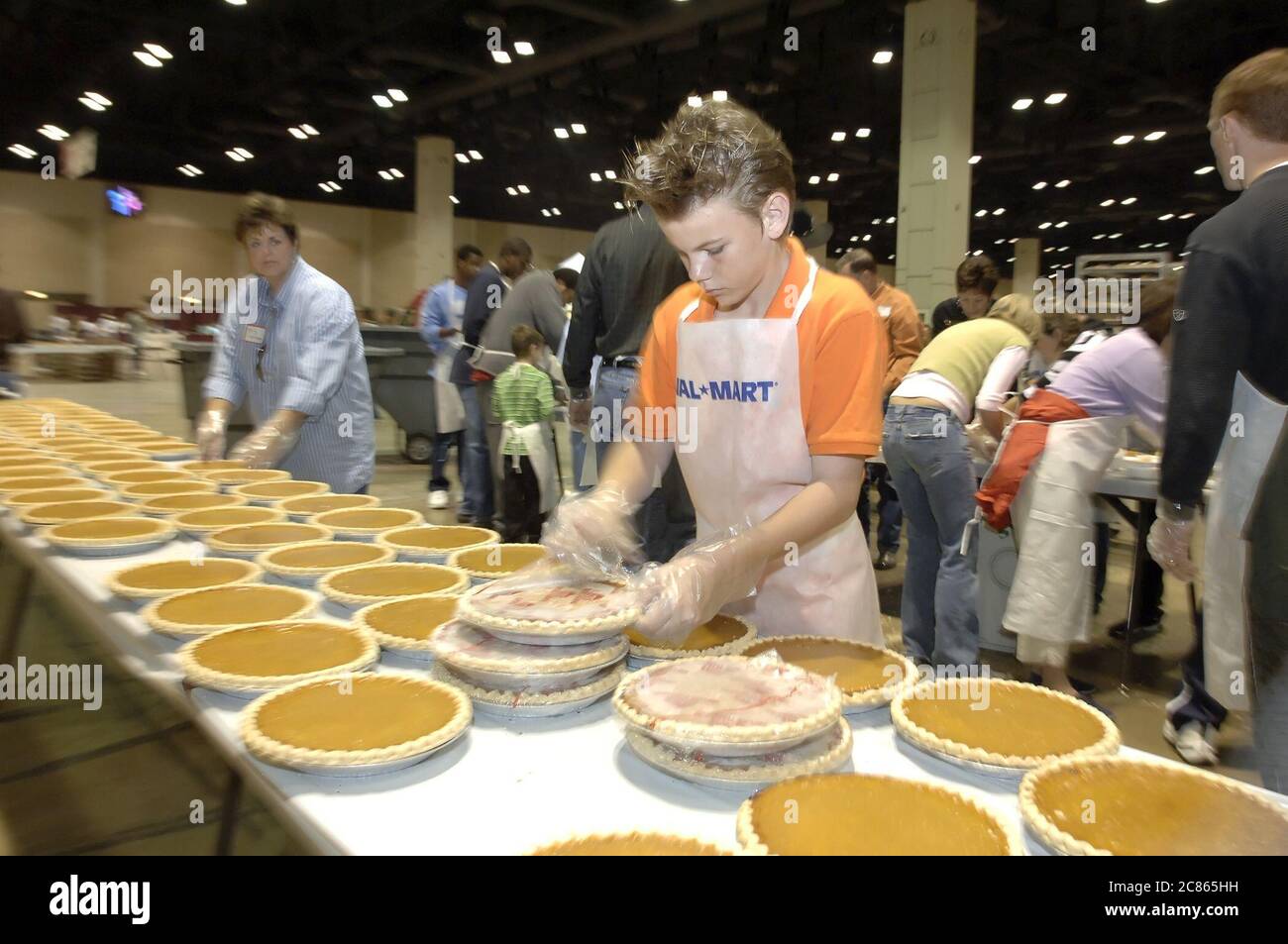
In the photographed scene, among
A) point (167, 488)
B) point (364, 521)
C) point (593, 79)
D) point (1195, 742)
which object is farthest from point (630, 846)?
point (593, 79)

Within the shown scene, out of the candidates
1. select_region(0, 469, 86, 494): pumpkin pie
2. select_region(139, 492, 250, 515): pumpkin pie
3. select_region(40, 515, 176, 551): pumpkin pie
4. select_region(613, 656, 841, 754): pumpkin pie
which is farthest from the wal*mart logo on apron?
select_region(0, 469, 86, 494): pumpkin pie

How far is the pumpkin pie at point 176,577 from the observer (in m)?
1.75

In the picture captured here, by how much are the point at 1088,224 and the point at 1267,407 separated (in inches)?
986

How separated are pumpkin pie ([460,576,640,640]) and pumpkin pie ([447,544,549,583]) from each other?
0.43m

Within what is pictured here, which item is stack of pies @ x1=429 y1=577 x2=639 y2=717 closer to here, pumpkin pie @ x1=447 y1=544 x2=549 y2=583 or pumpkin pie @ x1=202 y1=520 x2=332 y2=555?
pumpkin pie @ x1=447 y1=544 x2=549 y2=583

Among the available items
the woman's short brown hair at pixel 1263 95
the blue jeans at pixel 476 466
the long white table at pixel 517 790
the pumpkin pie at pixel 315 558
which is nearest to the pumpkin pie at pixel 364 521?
the pumpkin pie at pixel 315 558

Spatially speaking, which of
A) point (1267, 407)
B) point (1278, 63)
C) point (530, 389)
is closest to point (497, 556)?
point (1267, 407)

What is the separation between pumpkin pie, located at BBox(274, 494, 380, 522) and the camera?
2.47 m

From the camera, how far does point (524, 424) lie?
16.7ft

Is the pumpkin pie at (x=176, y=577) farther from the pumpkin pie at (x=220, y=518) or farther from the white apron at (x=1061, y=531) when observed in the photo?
the white apron at (x=1061, y=531)

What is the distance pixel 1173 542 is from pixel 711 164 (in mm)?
1449

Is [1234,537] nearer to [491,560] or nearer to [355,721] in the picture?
[491,560]

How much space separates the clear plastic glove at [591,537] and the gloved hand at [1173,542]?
128 cm
